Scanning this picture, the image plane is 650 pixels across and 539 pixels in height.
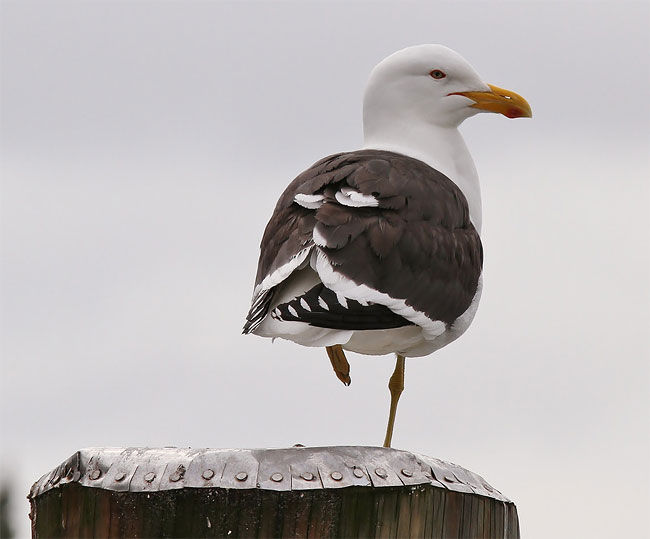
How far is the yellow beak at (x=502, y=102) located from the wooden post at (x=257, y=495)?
3616 mm

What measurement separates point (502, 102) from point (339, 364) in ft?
6.05

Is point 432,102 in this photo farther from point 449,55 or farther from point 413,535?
point 413,535

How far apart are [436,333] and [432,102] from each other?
5.89 ft

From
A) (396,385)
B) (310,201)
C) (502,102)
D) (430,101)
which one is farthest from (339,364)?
(502,102)

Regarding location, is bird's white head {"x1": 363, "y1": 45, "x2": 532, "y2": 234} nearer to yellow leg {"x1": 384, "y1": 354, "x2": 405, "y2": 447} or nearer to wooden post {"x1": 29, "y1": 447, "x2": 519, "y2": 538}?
yellow leg {"x1": 384, "y1": 354, "x2": 405, "y2": 447}

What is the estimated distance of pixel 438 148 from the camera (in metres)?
7.01

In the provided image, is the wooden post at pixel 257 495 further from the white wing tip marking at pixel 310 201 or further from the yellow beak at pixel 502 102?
the yellow beak at pixel 502 102

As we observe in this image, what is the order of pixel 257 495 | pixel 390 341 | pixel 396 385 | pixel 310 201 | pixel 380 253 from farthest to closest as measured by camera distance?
1. pixel 396 385
2. pixel 390 341
3. pixel 310 201
4. pixel 380 253
5. pixel 257 495

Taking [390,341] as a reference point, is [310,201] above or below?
above

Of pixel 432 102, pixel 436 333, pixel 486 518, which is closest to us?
pixel 486 518

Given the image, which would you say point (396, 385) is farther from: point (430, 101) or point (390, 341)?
point (430, 101)

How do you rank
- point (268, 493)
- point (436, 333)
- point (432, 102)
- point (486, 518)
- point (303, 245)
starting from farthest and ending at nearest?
point (432, 102)
point (436, 333)
point (303, 245)
point (486, 518)
point (268, 493)

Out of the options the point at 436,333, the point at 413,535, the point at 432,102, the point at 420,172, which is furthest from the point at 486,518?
the point at 432,102

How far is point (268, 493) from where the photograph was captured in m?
3.71
